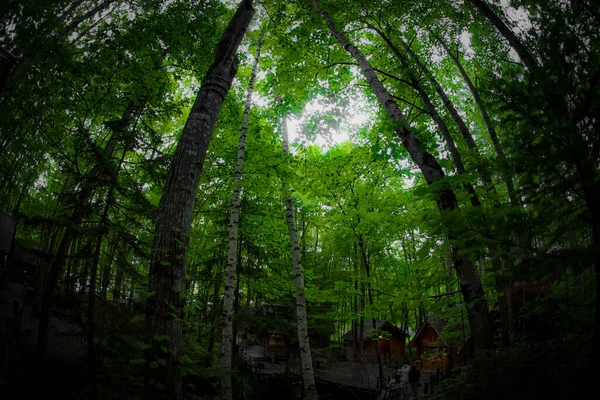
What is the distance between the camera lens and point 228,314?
6.63 m

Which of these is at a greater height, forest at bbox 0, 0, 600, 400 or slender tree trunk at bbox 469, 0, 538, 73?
slender tree trunk at bbox 469, 0, 538, 73

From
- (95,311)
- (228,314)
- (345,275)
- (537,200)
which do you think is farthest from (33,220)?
→ (345,275)

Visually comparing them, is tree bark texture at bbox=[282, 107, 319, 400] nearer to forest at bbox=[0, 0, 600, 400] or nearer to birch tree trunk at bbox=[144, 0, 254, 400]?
forest at bbox=[0, 0, 600, 400]

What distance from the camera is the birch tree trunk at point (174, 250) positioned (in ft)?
7.93

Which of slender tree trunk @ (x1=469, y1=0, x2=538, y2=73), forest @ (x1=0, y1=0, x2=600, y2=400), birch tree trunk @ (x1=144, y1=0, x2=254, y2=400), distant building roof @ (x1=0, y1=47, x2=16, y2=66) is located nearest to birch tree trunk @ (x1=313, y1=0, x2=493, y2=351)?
forest @ (x1=0, y1=0, x2=600, y2=400)

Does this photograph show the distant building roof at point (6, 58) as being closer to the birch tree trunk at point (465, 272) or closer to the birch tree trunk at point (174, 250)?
the birch tree trunk at point (174, 250)

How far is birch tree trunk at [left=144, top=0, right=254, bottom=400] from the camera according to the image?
7.93 feet

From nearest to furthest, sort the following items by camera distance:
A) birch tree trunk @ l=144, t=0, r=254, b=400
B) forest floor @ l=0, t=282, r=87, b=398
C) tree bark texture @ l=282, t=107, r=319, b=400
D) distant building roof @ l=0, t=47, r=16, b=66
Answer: birch tree trunk @ l=144, t=0, r=254, b=400
distant building roof @ l=0, t=47, r=16, b=66
forest floor @ l=0, t=282, r=87, b=398
tree bark texture @ l=282, t=107, r=319, b=400

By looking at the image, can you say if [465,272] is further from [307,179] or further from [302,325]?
[307,179]

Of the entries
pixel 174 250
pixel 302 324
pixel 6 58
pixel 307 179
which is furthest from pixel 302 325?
pixel 6 58

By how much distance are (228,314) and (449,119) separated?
289 inches

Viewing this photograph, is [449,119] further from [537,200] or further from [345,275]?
[345,275]

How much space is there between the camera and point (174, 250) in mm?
2729

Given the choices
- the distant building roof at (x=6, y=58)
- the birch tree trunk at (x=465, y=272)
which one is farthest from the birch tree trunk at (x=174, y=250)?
the birch tree trunk at (x=465, y=272)
